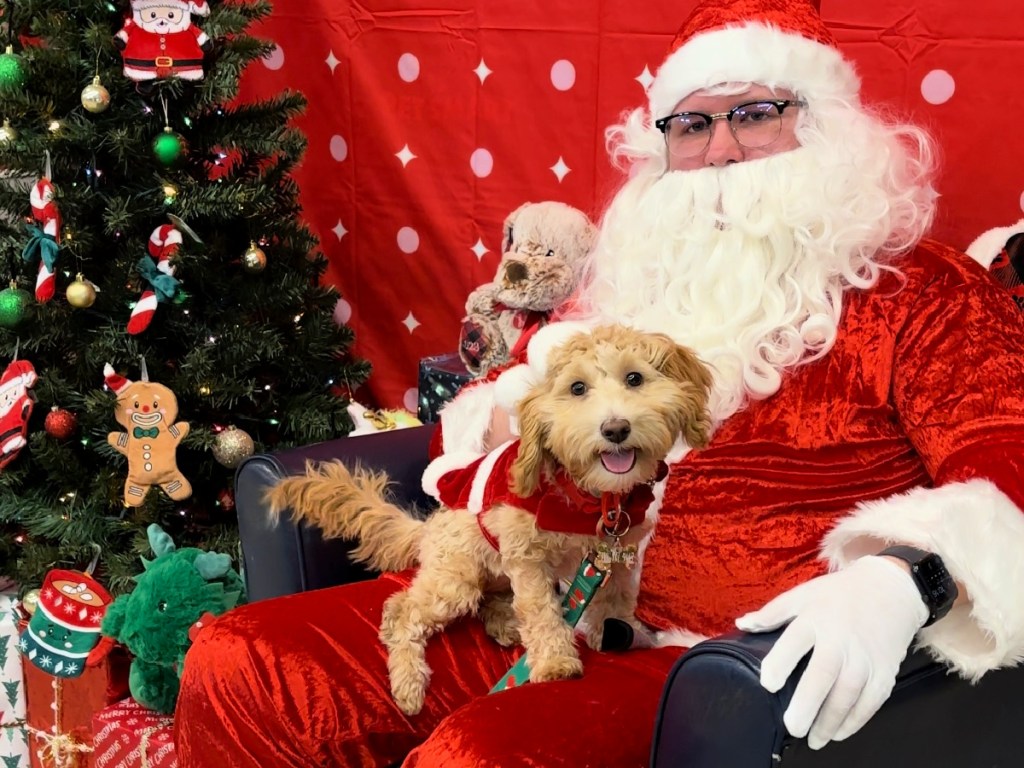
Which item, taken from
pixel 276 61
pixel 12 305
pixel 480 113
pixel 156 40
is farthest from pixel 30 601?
pixel 276 61

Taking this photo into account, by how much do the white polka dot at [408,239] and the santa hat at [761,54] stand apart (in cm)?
148

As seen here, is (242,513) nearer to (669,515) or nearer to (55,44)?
(669,515)

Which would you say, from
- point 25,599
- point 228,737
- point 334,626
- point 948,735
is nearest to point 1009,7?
point 948,735

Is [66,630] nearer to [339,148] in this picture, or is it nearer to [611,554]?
[611,554]

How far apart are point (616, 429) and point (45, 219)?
175cm

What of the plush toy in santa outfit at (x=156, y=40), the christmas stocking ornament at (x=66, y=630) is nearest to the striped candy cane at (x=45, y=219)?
the plush toy in santa outfit at (x=156, y=40)

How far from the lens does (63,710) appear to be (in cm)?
242

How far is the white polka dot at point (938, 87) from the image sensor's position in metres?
2.09

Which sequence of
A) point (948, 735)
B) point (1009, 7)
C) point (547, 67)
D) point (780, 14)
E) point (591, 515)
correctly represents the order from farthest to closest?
point (547, 67)
point (1009, 7)
point (780, 14)
point (591, 515)
point (948, 735)

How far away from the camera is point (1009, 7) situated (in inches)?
78.4

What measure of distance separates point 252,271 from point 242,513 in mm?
881

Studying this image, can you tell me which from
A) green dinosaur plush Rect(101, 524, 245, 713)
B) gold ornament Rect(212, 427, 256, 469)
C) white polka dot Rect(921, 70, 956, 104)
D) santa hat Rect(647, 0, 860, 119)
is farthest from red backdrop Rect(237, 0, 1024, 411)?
green dinosaur plush Rect(101, 524, 245, 713)

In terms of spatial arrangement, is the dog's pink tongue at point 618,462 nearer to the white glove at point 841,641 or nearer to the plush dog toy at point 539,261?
the white glove at point 841,641

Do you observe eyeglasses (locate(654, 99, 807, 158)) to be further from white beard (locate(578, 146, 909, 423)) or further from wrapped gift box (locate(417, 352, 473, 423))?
wrapped gift box (locate(417, 352, 473, 423))
